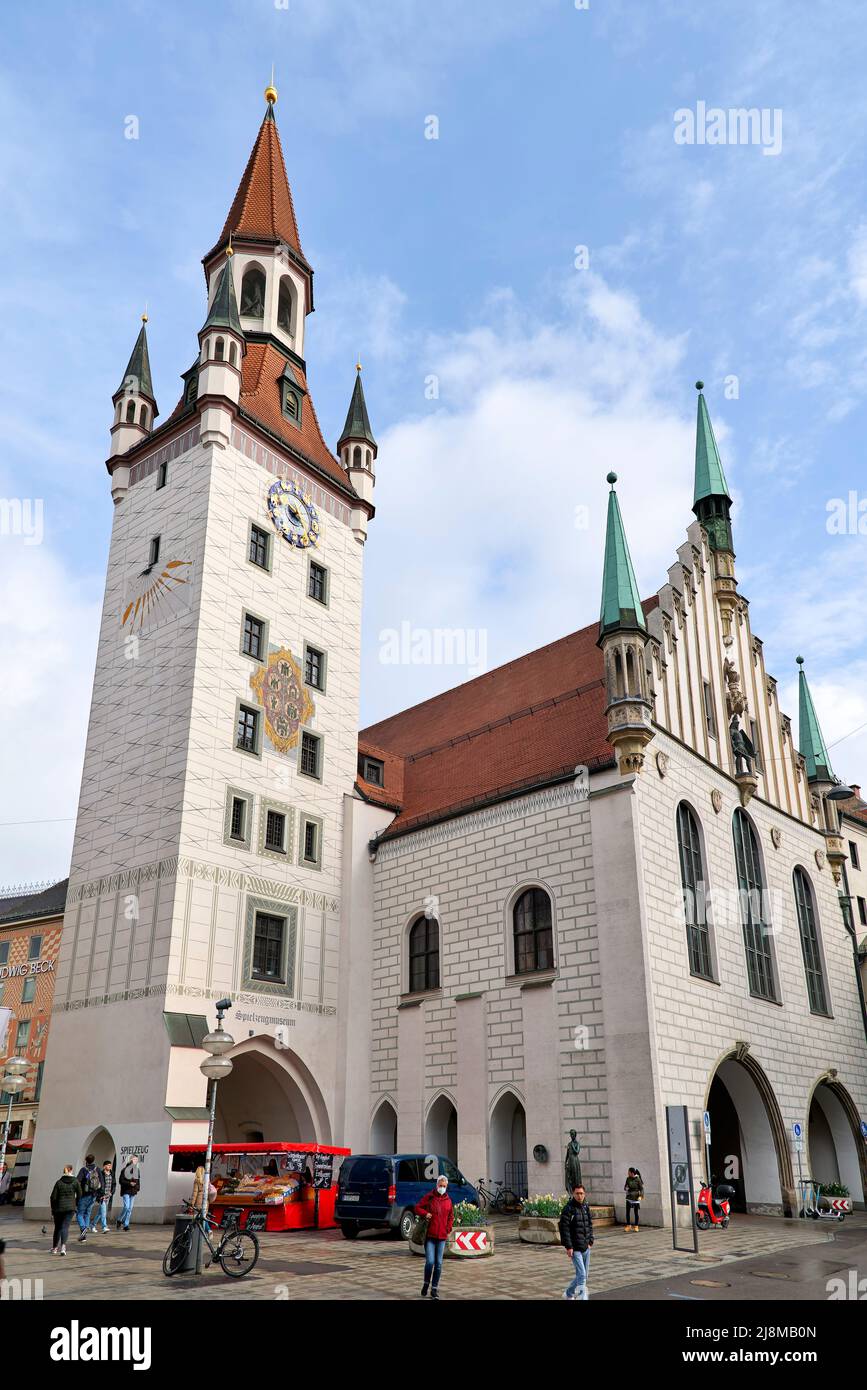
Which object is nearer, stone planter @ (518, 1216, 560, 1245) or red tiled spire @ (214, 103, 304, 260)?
stone planter @ (518, 1216, 560, 1245)

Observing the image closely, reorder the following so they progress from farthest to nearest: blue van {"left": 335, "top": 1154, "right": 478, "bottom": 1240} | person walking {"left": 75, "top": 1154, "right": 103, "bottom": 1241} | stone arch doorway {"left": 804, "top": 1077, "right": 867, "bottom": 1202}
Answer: stone arch doorway {"left": 804, "top": 1077, "right": 867, "bottom": 1202} → person walking {"left": 75, "top": 1154, "right": 103, "bottom": 1241} → blue van {"left": 335, "top": 1154, "right": 478, "bottom": 1240}

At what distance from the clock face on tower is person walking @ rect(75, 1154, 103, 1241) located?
62.1 ft

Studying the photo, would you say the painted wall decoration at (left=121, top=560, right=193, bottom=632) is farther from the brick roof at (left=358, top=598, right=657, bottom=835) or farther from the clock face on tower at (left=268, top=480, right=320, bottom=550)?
the brick roof at (left=358, top=598, right=657, bottom=835)

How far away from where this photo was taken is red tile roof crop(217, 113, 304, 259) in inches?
1555

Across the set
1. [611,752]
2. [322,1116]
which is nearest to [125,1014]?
[322,1116]

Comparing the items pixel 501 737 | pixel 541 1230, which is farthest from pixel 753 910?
pixel 541 1230

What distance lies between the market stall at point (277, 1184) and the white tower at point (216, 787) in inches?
96.8

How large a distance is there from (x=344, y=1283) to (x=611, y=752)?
15.2m

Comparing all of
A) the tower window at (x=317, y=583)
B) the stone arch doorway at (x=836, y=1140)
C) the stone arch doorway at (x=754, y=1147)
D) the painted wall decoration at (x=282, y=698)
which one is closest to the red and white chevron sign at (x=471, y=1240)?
the stone arch doorway at (x=754, y=1147)

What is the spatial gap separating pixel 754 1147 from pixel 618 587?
15.4 meters


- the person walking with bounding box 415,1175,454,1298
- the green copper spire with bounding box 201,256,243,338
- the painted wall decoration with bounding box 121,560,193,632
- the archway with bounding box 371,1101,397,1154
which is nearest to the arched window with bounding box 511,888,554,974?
the archway with bounding box 371,1101,397,1154

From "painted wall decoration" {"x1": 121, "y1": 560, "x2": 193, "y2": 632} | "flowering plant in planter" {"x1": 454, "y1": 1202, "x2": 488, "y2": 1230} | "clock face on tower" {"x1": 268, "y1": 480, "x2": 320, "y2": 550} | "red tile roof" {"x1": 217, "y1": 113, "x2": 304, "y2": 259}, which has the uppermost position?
"red tile roof" {"x1": 217, "y1": 113, "x2": 304, "y2": 259}

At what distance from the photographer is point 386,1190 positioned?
19.6 m

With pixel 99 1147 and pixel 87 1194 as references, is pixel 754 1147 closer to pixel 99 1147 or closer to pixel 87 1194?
pixel 99 1147
